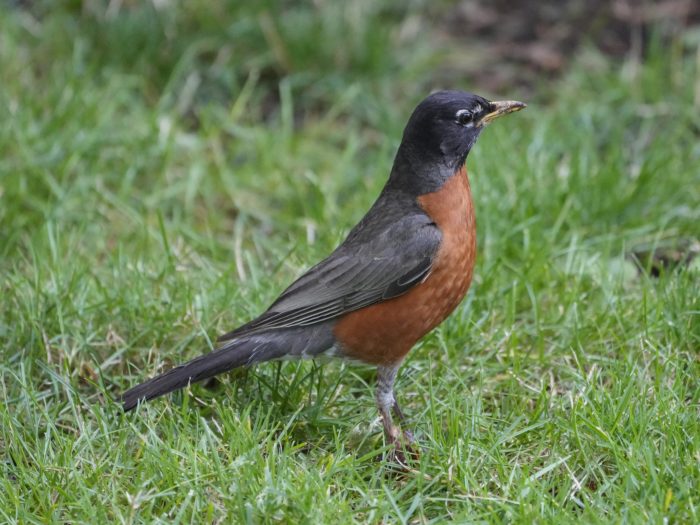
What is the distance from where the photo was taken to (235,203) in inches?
243

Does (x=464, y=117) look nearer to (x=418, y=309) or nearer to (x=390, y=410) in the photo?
(x=418, y=309)

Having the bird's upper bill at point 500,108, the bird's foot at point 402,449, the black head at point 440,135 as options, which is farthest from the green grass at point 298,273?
the bird's upper bill at point 500,108

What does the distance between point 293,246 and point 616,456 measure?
86.3 inches

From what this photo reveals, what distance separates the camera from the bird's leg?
13.0ft

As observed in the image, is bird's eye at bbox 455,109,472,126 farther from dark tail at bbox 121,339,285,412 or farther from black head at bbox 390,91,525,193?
dark tail at bbox 121,339,285,412

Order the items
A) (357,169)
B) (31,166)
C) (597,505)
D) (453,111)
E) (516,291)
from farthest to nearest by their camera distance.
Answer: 1. (357,169)
2. (31,166)
3. (516,291)
4. (453,111)
5. (597,505)

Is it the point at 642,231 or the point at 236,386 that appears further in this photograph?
the point at 642,231

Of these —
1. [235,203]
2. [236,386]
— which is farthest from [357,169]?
Result: [236,386]

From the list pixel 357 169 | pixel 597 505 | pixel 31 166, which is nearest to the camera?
pixel 597 505

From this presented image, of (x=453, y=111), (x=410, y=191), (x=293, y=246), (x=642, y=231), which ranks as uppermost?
(x=453, y=111)

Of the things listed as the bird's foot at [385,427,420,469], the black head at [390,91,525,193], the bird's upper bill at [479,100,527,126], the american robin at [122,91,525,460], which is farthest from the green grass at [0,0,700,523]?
the bird's upper bill at [479,100,527,126]

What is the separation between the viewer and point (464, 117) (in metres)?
4.34

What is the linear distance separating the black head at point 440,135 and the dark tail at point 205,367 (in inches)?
36.3

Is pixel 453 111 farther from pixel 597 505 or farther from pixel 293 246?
pixel 597 505
